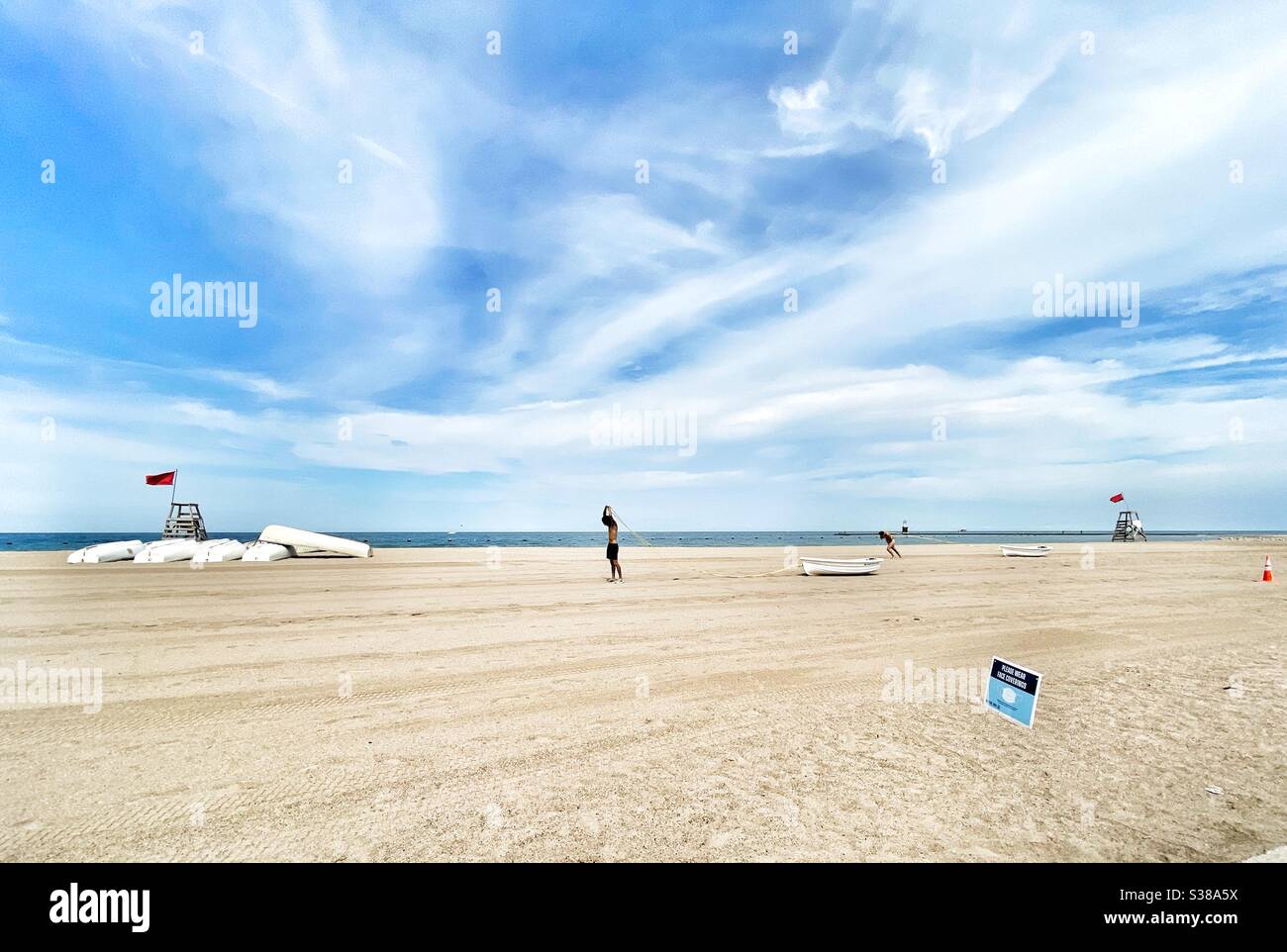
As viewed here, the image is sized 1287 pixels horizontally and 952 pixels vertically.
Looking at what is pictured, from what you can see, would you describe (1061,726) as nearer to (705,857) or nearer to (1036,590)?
(705,857)

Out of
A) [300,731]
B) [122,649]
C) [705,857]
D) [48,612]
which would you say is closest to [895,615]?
[705,857]

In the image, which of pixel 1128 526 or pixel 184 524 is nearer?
pixel 184 524

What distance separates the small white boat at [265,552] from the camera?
117 ft

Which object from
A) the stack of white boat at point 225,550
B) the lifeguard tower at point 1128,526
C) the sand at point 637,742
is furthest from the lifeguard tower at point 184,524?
the lifeguard tower at point 1128,526

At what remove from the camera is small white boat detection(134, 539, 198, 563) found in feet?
111

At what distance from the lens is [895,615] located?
14836 millimetres

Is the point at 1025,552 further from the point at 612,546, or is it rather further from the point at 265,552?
the point at 265,552

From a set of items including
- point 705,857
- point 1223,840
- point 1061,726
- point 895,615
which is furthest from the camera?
point 895,615

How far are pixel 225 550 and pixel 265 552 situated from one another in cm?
232

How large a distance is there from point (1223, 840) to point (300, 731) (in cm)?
897

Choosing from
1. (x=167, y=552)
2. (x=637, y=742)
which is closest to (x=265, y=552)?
(x=167, y=552)

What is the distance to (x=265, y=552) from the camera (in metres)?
36.2
